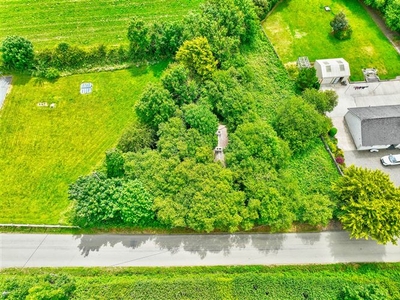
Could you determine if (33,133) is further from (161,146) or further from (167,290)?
(167,290)

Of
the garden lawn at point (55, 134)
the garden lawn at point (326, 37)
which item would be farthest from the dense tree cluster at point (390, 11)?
the garden lawn at point (55, 134)

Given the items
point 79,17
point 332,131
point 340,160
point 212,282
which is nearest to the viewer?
point 212,282

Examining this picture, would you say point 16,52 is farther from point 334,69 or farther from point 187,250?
point 334,69

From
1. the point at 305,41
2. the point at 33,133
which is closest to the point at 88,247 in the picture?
the point at 33,133

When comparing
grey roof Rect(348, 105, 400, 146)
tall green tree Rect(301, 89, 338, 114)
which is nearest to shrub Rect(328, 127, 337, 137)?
tall green tree Rect(301, 89, 338, 114)

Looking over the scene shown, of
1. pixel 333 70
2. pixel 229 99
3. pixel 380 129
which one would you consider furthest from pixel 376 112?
pixel 229 99

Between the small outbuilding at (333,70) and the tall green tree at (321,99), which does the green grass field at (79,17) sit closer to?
the small outbuilding at (333,70)

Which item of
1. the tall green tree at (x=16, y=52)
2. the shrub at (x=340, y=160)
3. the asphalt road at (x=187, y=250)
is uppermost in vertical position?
the tall green tree at (x=16, y=52)
